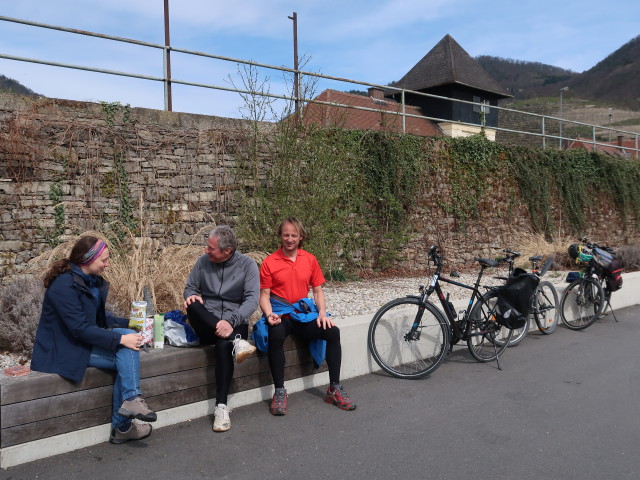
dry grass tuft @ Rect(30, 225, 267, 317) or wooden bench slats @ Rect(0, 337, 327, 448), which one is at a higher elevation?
dry grass tuft @ Rect(30, 225, 267, 317)

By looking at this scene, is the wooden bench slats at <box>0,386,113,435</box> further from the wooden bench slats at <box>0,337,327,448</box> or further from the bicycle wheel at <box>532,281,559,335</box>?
the bicycle wheel at <box>532,281,559,335</box>

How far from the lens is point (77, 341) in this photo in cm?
344

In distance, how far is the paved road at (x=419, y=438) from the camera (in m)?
3.20

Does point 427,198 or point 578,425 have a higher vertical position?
point 427,198

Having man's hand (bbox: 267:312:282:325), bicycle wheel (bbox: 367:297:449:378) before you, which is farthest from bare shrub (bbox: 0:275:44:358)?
bicycle wheel (bbox: 367:297:449:378)

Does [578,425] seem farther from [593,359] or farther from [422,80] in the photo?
[422,80]

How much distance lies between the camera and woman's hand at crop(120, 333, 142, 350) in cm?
349

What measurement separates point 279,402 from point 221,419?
474 mm

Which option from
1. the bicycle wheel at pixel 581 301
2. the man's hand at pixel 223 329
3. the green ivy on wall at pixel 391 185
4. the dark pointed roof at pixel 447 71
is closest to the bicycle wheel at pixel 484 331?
the bicycle wheel at pixel 581 301

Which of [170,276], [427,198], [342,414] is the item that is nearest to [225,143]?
[170,276]

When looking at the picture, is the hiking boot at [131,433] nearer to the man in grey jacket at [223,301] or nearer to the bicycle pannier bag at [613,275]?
the man in grey jacket at [223,301]

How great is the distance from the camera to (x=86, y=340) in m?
3.41

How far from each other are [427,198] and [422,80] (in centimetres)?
2528

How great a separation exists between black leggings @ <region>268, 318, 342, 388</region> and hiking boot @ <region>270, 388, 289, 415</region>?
0.15 feet
